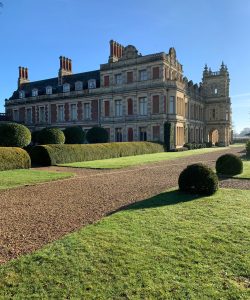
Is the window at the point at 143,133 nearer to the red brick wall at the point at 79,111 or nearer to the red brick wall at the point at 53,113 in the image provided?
the red brick wall at the point at 79,111

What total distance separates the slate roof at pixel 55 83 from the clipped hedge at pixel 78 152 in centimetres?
1928

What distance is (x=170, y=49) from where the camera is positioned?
37.8 meters

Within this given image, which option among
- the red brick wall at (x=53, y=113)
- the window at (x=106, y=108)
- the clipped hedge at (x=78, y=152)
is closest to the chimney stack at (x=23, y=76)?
the red brick wall at (x=53, y=113)

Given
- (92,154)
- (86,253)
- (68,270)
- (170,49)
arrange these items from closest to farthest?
(68,270)
(86,253)
(92,154)
(170,49)

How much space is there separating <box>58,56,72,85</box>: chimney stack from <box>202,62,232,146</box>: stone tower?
73.9ft

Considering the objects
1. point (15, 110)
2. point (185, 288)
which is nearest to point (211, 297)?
point (185, 288)

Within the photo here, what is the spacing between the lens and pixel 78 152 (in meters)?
20.6

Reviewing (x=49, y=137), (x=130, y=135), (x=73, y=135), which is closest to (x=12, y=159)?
(x=49, y=137)

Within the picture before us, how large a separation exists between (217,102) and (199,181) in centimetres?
4351

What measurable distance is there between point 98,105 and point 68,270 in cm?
3765

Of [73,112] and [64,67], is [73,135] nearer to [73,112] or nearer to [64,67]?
[73,112]

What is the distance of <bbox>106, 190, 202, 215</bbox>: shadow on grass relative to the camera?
24.6ft

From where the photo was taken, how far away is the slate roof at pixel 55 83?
4395 cm

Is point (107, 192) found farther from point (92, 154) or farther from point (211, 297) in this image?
point (92, 154)
